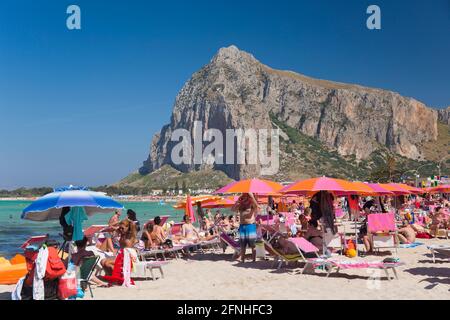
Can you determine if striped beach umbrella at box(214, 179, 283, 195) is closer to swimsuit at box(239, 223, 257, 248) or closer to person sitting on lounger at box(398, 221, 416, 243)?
swimsuit at box(239, 223, 257, 248)

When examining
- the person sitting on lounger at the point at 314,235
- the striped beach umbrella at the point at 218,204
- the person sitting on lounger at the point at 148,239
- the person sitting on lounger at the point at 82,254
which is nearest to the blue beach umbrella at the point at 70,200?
the person sitting on lounger at the point at 82,254

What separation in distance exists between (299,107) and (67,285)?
190 m

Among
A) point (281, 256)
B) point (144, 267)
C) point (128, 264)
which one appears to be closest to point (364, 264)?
point (281, 256)

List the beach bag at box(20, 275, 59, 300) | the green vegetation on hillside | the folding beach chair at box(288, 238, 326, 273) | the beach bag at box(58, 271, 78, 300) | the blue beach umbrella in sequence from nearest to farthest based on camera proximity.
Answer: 1. the beach bag at box(20, 275, 59, 300)
2. the beach bag at box(58, 271, 78, 300)
3. the blue beach umbrella
4. the folding beach chair at box(288, 238, 326, 273)
5. the green vegetation on hillside

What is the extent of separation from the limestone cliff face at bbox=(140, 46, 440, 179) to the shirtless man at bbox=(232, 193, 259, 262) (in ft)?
512

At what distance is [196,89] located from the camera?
616ft

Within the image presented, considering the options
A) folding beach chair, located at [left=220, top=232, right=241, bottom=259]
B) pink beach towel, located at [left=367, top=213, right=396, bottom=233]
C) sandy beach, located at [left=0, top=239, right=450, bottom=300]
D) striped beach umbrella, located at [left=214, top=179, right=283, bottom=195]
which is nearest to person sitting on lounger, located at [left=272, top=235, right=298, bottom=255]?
sandy beach, located at [left=0, top=239, right=450, bottom=300]

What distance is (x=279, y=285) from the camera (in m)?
7.88

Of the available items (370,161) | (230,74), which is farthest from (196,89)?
(370,161)

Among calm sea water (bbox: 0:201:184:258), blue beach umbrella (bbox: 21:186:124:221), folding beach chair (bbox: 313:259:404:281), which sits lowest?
calm sea water (bbox: 0:201:184:258)

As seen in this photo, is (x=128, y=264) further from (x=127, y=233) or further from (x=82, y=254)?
(x=82, y=254)

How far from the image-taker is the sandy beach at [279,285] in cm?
704

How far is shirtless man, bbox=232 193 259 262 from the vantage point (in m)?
10.4
